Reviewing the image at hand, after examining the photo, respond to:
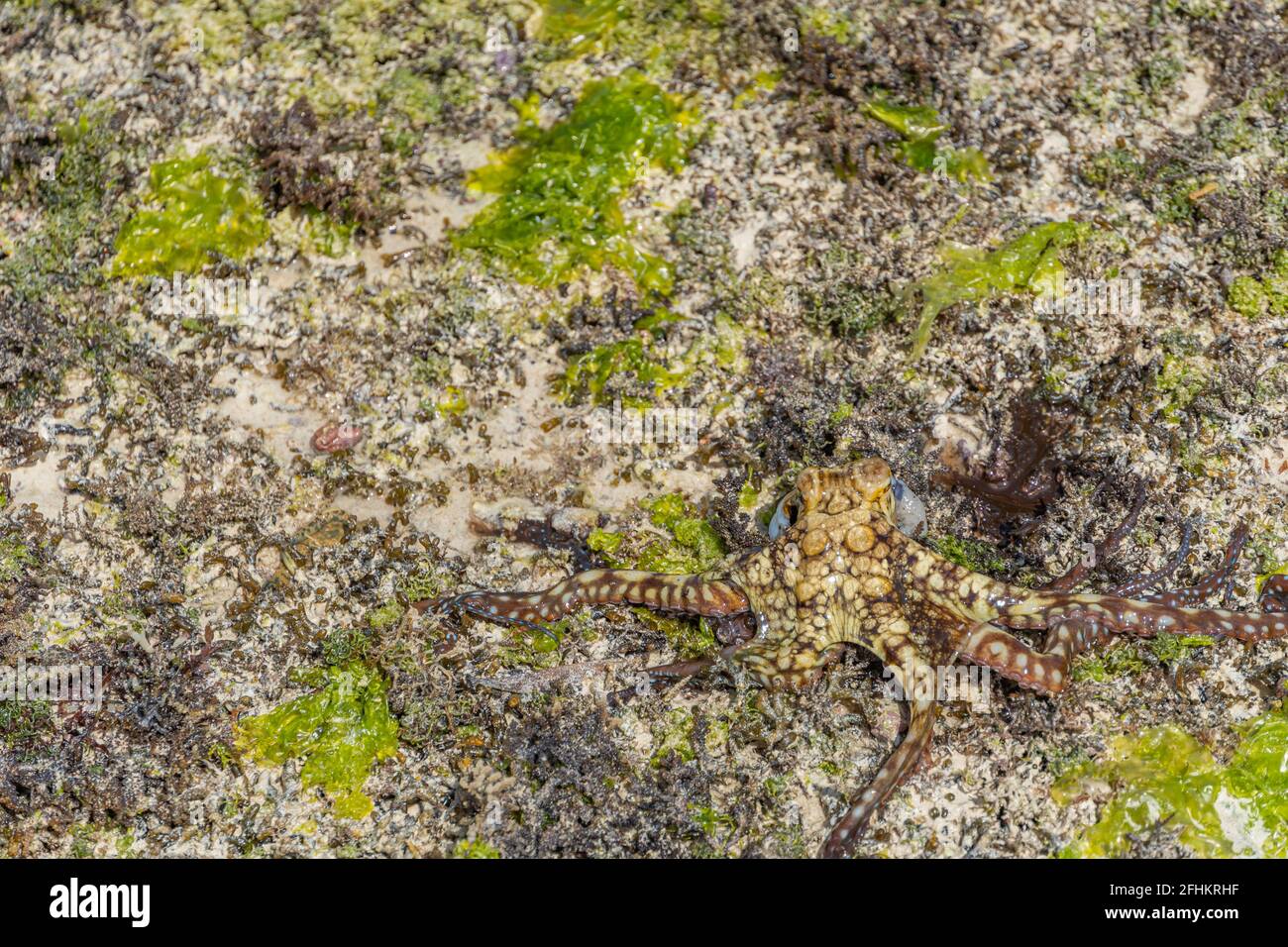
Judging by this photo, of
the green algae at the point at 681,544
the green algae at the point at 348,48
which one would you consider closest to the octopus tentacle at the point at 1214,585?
the green algae at the point at 681,544

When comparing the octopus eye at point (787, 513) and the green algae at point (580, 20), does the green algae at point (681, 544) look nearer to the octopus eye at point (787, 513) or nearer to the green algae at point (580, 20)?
the octopus eye at point (787, 513)

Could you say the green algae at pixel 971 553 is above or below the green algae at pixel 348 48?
below

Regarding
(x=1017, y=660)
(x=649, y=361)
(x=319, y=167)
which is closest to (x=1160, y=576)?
(x=1017, y=660)

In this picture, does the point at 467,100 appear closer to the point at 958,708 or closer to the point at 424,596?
the point at 424,596

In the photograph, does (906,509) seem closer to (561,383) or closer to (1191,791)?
(1191,791)

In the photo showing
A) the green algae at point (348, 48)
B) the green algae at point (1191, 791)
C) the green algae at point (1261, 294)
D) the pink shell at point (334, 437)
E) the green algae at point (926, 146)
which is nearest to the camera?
the green algae at point (1191, 791)

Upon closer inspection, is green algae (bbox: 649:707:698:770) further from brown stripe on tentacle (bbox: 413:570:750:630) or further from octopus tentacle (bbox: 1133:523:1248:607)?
octopus tentacle (bbox: 1133:523:1248:607)
